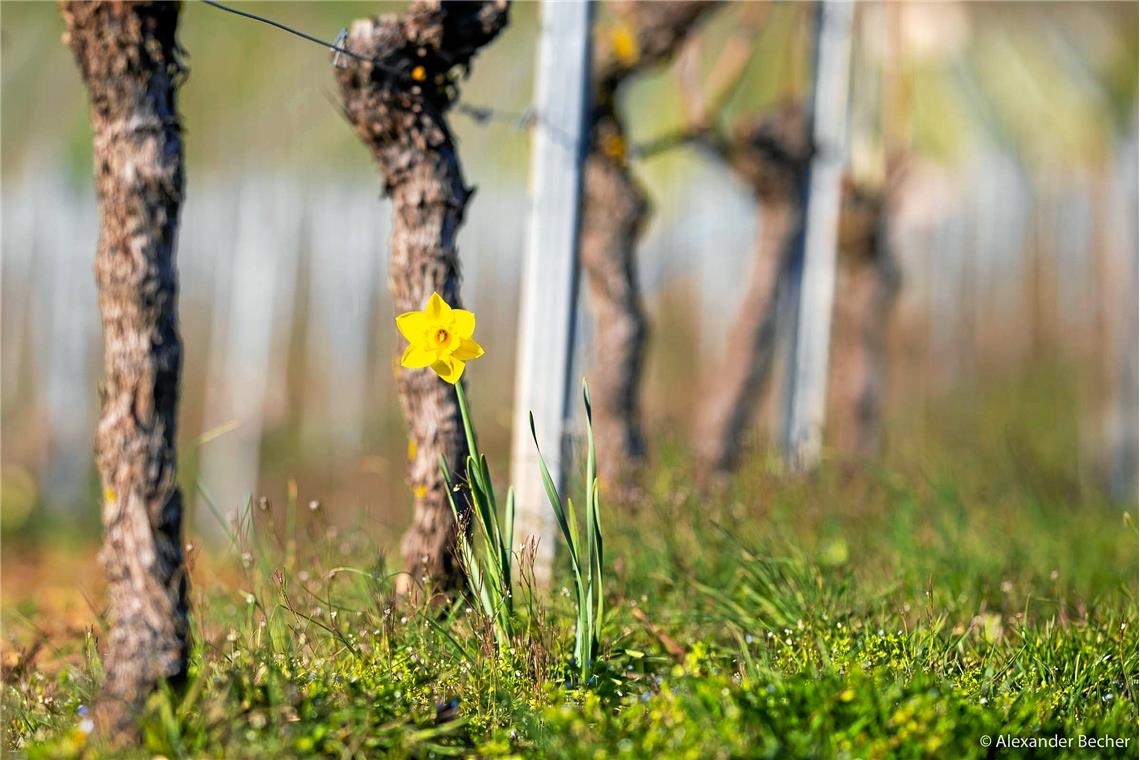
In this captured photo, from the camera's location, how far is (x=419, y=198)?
342cm

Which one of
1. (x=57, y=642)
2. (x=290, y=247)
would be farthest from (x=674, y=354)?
(x=57, y=642)

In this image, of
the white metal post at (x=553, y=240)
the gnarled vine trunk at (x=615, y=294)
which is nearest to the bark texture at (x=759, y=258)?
the gnarled vine trunk at (x=615, y=294)

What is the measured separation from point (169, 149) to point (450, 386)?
1.07 meters

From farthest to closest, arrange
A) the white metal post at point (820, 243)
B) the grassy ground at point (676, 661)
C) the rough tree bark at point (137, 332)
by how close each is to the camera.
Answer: the white metal post at point (820, 243) < the rough tree bark at point (137, 332) < the grassy ground at point (676, 661)

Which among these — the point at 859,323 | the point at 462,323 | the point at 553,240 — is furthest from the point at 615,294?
the point at 462,323

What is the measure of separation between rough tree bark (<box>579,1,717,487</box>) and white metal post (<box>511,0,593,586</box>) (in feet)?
5.95

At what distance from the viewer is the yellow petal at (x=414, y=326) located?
9.43 feet

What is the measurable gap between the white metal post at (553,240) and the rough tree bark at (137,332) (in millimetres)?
1630

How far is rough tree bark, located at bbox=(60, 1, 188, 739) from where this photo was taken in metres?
2.57

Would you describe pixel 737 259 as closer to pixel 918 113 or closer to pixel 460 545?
pixel 918 113

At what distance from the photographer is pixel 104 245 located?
2783mm

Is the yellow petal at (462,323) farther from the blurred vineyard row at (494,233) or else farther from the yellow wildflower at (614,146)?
the yellow wildflower at (614,146)

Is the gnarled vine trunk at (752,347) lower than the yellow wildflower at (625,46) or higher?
lower

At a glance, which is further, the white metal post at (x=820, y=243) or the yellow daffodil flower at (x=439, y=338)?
the white metal post at (x=820, y=243)
